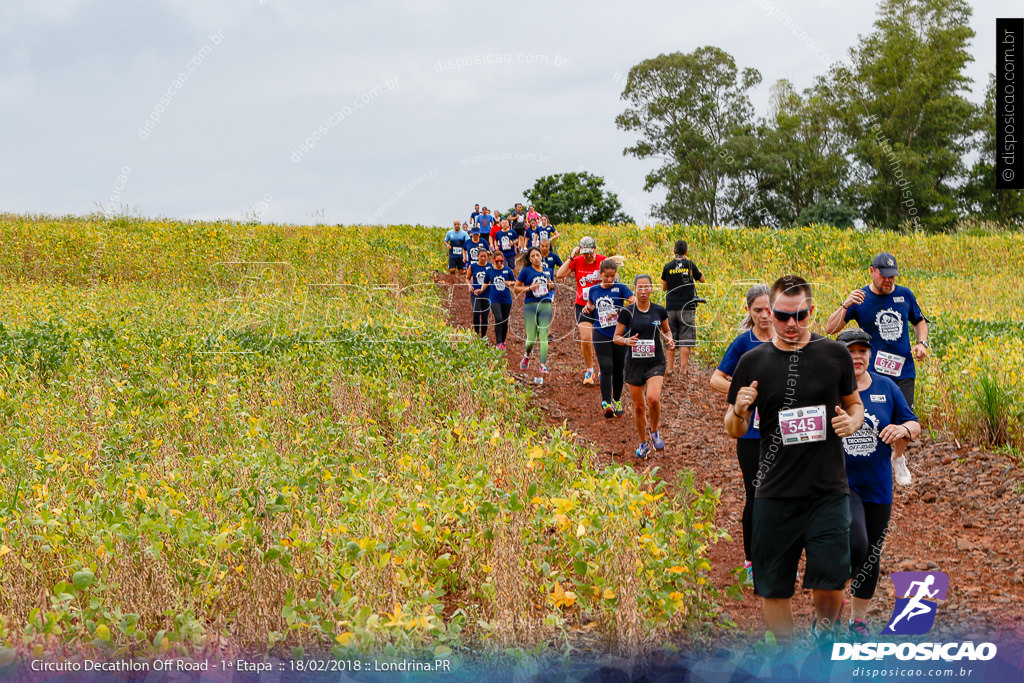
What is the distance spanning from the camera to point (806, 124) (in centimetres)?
4588

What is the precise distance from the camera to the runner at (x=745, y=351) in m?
5.69

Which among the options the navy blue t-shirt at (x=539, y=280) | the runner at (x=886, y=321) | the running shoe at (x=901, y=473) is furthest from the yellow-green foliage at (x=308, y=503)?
the runner at (x=886, y=321)

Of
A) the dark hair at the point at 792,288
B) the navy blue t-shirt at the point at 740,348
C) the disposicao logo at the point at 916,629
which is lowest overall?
the disposicao logo at the point at 916,629

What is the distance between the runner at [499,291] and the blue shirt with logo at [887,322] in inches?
216

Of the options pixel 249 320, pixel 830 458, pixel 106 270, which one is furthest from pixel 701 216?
pixel 830 458

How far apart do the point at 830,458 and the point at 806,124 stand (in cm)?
4504

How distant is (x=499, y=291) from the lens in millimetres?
12578

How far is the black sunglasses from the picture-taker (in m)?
4.47

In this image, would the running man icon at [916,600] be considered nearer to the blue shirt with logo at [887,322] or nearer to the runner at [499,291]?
the blue shirt with logo at [887,322]

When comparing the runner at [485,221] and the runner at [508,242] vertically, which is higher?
the runner at [485,221]

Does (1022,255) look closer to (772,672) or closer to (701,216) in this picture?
(701,216)

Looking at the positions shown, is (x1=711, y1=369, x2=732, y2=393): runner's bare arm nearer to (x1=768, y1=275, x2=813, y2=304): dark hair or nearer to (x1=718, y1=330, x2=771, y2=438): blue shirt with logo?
(x1=718, y1=330, x2=771, y2=438): blue shirt with logo

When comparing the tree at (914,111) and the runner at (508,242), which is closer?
the runner at (508,242)

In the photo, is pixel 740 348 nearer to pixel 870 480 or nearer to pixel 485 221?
pixel 870 480
